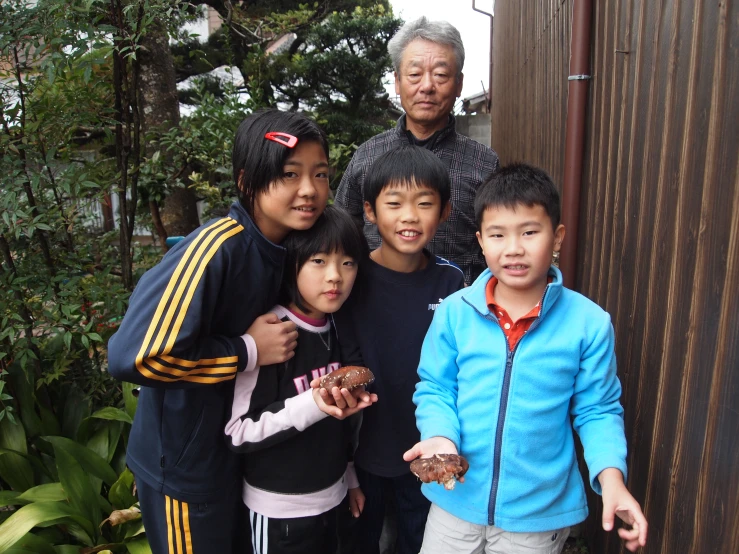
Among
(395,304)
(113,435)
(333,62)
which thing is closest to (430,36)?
(395,304)

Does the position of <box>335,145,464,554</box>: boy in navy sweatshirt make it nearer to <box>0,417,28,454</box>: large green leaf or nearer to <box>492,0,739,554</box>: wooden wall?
<box>492,0,739,554</box>: wooden wall

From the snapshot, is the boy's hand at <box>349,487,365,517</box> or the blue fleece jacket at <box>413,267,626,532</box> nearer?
the blue fleece jacket at <box>413,267,626,532</box>

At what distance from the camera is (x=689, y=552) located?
150 cm

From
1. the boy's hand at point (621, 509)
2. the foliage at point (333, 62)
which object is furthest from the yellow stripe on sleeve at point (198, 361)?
the foliage at point (333, 62)

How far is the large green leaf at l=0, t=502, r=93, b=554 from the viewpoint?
2.21m

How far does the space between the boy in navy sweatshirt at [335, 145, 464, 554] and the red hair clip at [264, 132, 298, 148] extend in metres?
0.41

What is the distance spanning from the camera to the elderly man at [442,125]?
257cm

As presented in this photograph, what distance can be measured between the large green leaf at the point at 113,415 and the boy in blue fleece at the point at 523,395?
5.74 ft

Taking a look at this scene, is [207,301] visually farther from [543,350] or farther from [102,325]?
[102,325]

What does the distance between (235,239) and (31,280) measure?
1.68 meters

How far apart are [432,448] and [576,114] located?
1811mm

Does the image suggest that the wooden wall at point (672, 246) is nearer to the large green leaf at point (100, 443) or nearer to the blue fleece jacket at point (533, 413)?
the blue fleece jacket at point (533, 413)

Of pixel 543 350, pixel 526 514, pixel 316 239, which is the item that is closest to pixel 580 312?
pixel 543 350

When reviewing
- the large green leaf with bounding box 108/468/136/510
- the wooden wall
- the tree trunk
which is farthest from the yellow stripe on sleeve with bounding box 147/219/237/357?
Result: the tree trunk
